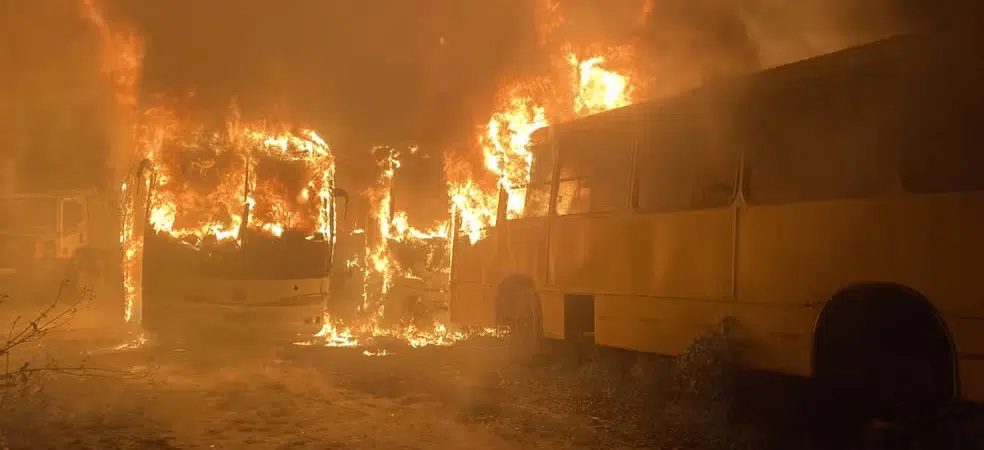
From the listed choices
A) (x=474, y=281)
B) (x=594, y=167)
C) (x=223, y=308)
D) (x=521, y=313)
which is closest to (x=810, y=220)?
(x=594, y=167)

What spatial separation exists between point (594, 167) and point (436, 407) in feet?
11.1

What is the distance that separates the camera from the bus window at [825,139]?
5.74m

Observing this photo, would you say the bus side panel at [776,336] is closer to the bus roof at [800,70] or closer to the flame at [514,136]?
the bus roof at [800,70]

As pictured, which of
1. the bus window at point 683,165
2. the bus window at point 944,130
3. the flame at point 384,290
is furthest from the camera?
the flame at point 384,290

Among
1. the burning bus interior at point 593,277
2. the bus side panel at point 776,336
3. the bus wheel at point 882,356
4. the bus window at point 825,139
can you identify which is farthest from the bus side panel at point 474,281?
the bus wheel at point 882,356

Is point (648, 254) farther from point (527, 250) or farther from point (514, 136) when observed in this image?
point (514, 136)

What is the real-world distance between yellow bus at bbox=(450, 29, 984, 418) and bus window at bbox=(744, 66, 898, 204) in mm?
12

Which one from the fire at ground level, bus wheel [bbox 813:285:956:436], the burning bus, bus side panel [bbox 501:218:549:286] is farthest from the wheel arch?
the burning bus

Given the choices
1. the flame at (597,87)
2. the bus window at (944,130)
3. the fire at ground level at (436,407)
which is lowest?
the fire at ground level at (436,407)

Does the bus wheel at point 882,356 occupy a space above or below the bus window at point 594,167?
below

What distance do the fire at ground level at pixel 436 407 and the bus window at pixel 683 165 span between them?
56.5 inches

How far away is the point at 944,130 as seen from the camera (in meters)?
5.38

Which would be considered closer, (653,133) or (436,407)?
(436,407)

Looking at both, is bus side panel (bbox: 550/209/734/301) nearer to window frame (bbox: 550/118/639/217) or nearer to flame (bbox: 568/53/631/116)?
window frame (bbox: 550/118/639/217)
